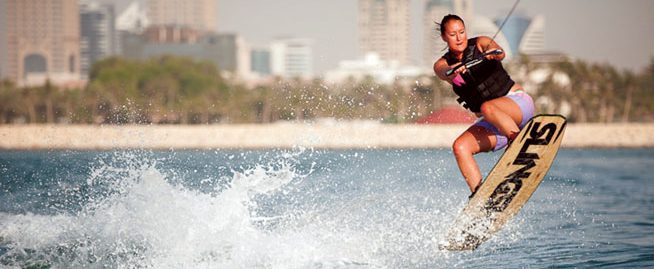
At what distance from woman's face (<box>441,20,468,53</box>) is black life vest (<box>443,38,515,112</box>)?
57 mm

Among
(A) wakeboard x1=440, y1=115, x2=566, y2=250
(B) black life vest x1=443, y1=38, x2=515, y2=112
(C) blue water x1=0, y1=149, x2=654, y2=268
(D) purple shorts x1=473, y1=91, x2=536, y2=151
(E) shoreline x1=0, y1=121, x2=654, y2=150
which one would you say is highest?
(B) black life vest x1=443, y1=38, x2=515, y2=112

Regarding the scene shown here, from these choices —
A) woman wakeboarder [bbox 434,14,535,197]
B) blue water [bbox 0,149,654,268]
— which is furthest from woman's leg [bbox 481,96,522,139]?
blue water [bbox 0,149,654,268]

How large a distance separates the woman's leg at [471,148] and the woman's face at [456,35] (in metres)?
0.74

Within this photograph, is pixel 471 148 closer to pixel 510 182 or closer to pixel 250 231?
pixel 510 182

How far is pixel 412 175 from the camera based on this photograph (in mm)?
19703

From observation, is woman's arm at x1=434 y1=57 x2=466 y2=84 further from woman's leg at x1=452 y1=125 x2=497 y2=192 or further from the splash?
the splash

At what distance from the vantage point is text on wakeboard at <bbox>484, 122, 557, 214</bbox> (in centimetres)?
789

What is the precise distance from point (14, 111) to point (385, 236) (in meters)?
77.0

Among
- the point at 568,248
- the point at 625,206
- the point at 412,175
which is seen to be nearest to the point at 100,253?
the point at 568,248

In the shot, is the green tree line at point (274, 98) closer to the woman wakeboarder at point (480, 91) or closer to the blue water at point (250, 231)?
→ the blue water at point (250, 231)

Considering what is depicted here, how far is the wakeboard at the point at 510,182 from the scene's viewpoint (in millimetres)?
7895

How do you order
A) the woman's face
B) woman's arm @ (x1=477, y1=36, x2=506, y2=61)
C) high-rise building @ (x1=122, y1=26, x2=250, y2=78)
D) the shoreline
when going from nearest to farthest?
woman's arm @ (x1=477, y1=36, x2=506, y2=61) → the woman's face → the shoreline → high-rise building @ (x1=122, y1=26, x2=250, y2=78)

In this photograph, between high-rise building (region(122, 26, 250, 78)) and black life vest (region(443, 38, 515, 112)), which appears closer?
black life vest (region(443, 38, 515, 112))

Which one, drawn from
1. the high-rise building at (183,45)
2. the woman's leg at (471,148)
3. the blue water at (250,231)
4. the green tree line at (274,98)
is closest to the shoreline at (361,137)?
the green tree line at (274,98)
